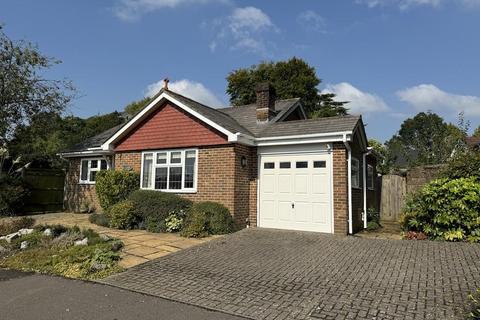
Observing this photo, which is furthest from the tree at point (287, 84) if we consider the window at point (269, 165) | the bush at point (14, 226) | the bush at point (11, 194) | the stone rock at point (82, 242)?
the stone rock at point (82, 242)

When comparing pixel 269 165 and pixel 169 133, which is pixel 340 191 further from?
pixel 169 133

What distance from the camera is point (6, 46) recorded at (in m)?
15.9

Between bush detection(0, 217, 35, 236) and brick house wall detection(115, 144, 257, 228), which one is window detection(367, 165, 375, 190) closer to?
brick house wall detection(115, 144, 257, 228)

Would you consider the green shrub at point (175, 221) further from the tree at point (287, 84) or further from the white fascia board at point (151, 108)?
the tree at point (287, 84)

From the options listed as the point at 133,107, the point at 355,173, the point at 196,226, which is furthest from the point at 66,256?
the point at 133,107

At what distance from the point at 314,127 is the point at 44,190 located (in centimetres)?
1361

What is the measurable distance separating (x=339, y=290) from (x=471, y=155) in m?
7.80

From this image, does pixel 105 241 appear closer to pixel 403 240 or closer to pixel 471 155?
pixel 403 240

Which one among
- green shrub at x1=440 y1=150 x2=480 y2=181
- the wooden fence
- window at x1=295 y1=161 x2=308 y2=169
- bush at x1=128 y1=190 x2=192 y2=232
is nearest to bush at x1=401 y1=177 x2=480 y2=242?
green shrub at x1=440 y1=150 x2=480 y2=181

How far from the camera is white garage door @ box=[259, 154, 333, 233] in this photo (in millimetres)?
10273

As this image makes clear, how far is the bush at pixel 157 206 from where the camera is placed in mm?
10756

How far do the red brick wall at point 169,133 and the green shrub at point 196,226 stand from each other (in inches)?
99.9

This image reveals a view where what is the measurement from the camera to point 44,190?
1677 cm

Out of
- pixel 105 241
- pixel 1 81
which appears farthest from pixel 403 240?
pixel 1 81
